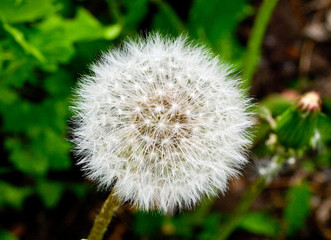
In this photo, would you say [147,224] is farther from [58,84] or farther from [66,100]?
[58,84]

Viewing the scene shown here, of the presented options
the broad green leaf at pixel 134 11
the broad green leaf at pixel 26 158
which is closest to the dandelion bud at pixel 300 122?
the broad green leaf at pixel 134 11

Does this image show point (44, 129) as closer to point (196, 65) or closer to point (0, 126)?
point (0, 126)

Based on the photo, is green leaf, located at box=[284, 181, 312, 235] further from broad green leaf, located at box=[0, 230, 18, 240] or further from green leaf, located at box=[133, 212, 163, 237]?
broad green leaf, located at box=[0, 230, 18, 240]

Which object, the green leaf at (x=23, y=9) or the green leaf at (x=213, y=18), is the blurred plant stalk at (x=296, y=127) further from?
the green leaf at (x=23, y=9)

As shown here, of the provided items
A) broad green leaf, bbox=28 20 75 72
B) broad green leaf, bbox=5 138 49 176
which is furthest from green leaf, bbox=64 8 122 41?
broad green leaf, bbox=5 138 49 176

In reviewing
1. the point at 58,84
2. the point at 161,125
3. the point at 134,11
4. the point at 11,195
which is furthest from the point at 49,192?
the point at 161,125

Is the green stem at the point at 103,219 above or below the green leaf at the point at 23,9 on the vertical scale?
below

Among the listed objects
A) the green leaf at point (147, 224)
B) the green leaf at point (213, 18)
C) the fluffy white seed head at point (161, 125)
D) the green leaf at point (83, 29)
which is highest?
the green leaf at point (213, 18)
